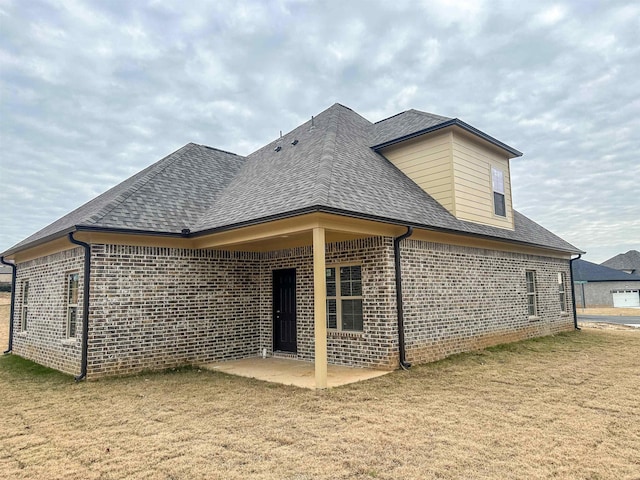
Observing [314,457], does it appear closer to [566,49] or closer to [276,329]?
[276,329]

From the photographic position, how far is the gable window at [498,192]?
11.7 meters

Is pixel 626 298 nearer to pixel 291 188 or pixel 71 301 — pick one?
pixel 291 188

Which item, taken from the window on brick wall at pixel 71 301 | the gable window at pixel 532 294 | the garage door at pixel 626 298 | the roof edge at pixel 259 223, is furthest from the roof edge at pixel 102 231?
the garage door at pixel 626 298

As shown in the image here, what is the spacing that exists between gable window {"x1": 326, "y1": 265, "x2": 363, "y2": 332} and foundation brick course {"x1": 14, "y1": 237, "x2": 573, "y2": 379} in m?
0.21

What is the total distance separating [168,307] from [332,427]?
5.16m

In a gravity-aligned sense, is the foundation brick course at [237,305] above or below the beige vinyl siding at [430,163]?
below

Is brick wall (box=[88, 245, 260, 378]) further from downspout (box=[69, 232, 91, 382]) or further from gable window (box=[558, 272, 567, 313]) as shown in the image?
gable window (box=[558, 272, 567, 313])

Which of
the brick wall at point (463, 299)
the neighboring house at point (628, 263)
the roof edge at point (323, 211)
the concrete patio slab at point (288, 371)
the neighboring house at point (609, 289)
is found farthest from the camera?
the neighboring house at point (628, 263)

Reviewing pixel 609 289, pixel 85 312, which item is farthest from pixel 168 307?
pixel 609 289

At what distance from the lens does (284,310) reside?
33.2ft

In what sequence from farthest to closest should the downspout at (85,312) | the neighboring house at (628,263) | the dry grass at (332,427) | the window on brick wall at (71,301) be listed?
1. the neighboring house at (628,263)
2. the window on brick wall at (71,301)
3. the downspout at (85,312)
4. the dry grass at (332,427)

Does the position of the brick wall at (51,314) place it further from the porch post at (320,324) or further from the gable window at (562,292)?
the gable window at (562,292)

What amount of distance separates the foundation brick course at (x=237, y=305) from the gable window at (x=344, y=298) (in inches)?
8.4

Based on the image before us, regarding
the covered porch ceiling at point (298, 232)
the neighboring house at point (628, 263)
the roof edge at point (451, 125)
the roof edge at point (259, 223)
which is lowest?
the covered porch ceiling at point (298, 232)
